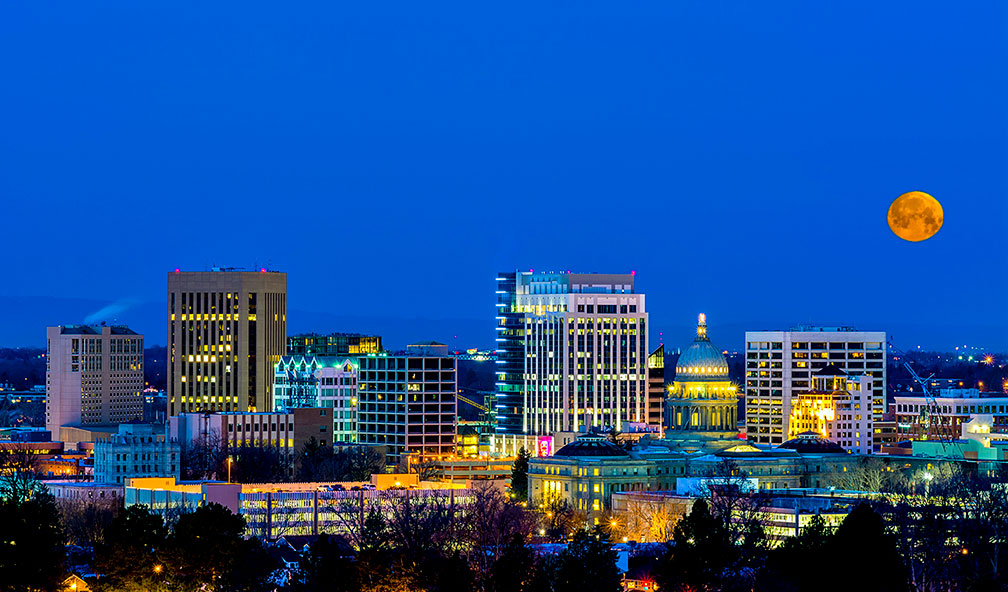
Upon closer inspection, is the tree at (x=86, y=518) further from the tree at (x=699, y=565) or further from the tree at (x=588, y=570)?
the tree at (x=699, y=565)

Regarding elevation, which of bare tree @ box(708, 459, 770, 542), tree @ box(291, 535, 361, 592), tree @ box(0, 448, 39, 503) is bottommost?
tree @ box(291, 535, 361, 592)

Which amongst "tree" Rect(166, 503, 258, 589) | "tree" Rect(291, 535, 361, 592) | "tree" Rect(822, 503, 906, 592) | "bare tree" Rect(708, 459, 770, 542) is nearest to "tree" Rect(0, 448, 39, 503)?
"tree" Rect(166, 503, 258, 589)

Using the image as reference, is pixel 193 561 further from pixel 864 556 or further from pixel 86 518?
pixel 86 518

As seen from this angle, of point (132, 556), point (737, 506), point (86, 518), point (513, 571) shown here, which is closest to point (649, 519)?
point (737, 506)

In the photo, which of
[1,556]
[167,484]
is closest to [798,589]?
[1,556]

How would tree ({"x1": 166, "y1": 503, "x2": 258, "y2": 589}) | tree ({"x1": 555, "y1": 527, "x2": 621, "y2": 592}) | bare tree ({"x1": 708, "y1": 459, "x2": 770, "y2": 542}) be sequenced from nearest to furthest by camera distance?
tree ({"x1": 555, "y1": 527, "x2": 621, "y2": 592})
tree ({"x1": 166, "y1": 503, "x2": 258, "y2": 589})
bare tree ({"x1": 708, "y1": 459, "x2": 770, "y2": 542})

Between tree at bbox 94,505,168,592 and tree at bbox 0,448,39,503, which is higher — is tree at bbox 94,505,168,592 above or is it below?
below

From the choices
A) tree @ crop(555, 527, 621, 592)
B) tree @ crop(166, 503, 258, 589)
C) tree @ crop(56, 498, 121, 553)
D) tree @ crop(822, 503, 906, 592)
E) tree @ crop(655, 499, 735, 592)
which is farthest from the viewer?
tree @ crop(56, 498, 121, 553)

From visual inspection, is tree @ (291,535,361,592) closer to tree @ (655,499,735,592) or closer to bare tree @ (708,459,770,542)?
tree @ (655,499,735,592)

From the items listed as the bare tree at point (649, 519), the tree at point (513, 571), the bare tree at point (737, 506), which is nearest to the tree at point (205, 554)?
the tree at point (513, 571)

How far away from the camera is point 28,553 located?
4833 inches

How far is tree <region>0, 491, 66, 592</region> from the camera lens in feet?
398

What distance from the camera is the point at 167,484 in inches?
7347

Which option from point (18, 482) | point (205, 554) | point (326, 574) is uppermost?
point (18, 482)
